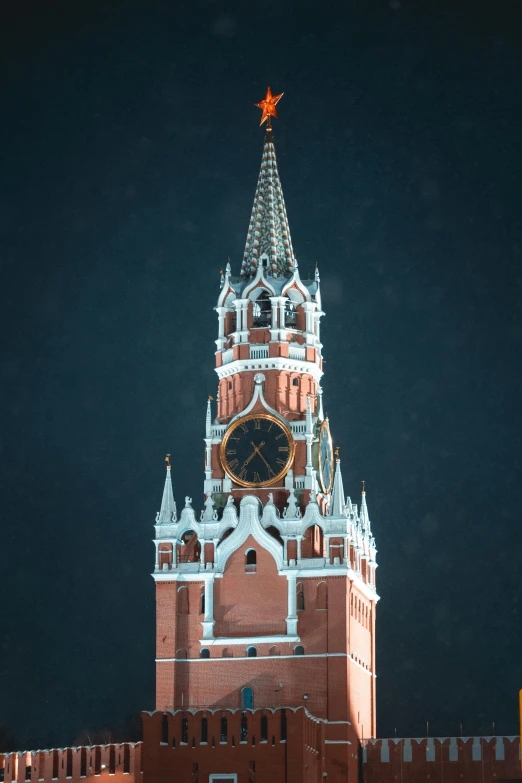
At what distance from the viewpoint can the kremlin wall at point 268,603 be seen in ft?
284

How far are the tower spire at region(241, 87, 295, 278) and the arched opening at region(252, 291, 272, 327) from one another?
1.06 m

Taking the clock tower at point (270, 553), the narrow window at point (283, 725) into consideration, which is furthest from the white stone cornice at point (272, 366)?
the narrow window at point (283, 725)

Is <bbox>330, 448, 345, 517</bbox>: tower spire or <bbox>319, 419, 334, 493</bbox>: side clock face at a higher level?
<bbox>319, 419, 334, 493</bbox>: side clock face

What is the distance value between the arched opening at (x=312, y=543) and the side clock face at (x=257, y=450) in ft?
8.82

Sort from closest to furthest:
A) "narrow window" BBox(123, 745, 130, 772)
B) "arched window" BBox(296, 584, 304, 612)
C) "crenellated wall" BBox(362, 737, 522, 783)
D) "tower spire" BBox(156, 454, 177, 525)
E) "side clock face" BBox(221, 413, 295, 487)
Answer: "narrow window" BBox(123, 745, 130, 772) < "crenellated wall" BBox(362, 737, 522, 783) < "arched window" BBox(296, 584, 304, 612) < "tower spire" BBox(156, 454, 177, 525) < "side clock face" BBox(221, 413, 295, 487)

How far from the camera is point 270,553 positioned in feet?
305

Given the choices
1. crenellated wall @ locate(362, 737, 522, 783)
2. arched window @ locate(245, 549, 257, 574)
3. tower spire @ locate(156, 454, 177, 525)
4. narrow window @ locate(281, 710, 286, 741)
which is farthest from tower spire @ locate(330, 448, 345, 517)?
narrow window @ locate(281, 710, 286, 741)

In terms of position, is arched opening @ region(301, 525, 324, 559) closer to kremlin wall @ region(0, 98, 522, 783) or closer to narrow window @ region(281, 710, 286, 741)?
kremlin wall @ region(0, 98, 522, 783)

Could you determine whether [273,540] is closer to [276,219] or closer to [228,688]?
[228,688]

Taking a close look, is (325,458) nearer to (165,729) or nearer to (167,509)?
(167,509)

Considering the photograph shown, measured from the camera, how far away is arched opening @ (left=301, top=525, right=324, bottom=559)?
93.2 metres

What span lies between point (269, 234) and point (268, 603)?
1653 cm

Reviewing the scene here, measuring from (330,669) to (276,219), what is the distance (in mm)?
20141

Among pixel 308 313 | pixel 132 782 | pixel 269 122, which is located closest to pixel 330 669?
pixel 132 782
